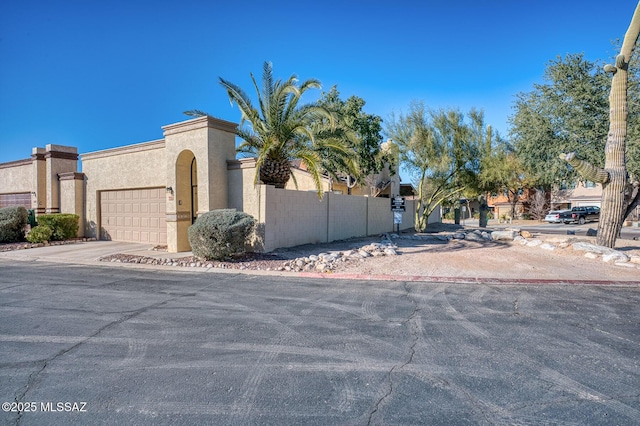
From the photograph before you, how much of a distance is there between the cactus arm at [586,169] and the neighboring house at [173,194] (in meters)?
9.20

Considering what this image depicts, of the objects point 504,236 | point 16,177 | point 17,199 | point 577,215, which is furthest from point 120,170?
point 577,215

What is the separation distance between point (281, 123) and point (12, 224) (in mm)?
13891

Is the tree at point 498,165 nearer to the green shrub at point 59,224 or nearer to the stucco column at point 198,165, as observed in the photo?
the stucco column at point 198,165

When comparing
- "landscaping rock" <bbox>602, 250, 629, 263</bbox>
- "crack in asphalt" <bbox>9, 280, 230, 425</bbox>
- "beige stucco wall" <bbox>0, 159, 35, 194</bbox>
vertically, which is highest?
"beige stucco wall" <bbox>0, 159, 35, 194</bbox>

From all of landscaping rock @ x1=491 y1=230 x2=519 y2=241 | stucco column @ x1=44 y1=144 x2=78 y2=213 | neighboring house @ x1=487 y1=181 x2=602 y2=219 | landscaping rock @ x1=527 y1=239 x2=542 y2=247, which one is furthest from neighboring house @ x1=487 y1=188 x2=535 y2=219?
stucco column @ x1=44 y1=144 x2=78 y2=213

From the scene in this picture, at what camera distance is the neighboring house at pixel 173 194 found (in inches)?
508

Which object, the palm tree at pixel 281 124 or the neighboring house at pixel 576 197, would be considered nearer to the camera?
the palm tree at pixel 281 124

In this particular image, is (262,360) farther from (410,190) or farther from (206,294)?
(410,190)

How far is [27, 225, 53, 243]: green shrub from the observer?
16062 mm

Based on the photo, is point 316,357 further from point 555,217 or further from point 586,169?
point 555,217

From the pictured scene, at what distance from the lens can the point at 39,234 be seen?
16109mm

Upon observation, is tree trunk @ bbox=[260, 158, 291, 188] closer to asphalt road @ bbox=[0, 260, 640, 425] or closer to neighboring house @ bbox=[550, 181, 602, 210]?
asphalt road @ bbox=[0, 260, 640, 425]

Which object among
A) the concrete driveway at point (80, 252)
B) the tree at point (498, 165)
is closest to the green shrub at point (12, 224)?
the concrete driveway at point (80, 252)

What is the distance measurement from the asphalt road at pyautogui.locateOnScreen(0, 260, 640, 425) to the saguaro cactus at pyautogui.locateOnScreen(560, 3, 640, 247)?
684 cm
